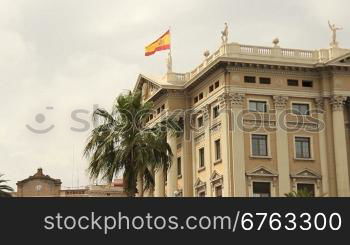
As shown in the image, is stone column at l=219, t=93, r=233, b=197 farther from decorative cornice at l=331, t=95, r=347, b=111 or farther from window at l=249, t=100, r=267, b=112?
decorative cornice at l=331, t=95, r=347, b=111

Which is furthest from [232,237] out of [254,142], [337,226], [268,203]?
[254,142]

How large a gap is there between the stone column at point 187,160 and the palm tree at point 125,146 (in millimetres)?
26226

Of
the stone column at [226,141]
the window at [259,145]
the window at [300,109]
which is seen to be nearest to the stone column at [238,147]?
the stone column at [226,141]

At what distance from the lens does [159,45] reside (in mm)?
66625

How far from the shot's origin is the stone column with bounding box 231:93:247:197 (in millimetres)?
57688

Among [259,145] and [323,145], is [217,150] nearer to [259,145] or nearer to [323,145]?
[259,145]

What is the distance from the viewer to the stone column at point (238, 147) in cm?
5769

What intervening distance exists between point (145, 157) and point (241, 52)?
23.5m

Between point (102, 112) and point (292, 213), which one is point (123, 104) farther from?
point (292, 213)

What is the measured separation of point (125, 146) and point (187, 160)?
92.6ft

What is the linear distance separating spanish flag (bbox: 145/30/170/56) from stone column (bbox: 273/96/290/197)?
12.4m

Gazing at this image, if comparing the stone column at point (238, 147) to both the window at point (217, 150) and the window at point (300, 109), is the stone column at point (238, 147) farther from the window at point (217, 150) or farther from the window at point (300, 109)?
the window at point (300, 109)

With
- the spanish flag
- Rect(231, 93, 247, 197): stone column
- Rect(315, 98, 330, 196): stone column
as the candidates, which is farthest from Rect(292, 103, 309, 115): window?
the spanish flag

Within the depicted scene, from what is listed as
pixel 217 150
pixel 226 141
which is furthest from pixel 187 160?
pixel 226 141
